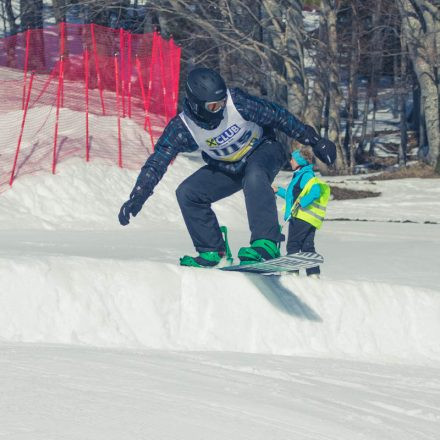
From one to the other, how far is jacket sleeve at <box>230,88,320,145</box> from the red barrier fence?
9281 mm

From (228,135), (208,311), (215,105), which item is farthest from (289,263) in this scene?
(215,105)

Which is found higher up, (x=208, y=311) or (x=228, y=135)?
(x=228, y=135)

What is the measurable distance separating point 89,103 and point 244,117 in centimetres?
1212

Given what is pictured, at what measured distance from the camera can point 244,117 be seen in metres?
7.98

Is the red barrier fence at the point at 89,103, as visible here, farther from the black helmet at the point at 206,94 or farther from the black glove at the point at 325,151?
the black glove at the point at 325,151

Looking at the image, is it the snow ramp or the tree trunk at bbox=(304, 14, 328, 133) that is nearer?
the snow ramp

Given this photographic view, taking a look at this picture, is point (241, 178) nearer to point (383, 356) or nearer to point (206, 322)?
point (206, 322)

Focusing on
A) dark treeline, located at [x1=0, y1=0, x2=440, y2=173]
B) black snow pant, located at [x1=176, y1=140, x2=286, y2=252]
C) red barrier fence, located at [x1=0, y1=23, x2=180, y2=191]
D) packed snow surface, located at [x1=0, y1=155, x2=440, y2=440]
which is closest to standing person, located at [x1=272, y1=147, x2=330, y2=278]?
packed snow surface, located at [x1=0, y1=155, x2=440, y2=440]

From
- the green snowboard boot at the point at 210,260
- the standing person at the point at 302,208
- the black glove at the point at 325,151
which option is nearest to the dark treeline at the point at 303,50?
the standing person at the point at 302,208

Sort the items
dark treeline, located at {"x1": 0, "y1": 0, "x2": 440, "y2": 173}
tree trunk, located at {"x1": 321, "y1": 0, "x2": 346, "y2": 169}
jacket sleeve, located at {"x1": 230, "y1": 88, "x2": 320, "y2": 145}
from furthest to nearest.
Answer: tree trunk, located at {"x1": 321, "y1": 0, "x2": 346, "y2": 169}, dark treeline, located at {"x1": 0, "y1": 0, "x2": 440, "y2": 173}, jacket sleeve, located at {"x1": 230, "y1": 88, "x2": 320, "y2": 145}

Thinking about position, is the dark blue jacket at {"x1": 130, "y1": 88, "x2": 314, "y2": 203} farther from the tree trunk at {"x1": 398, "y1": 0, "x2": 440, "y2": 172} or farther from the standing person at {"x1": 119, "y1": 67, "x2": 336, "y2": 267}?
the tree trunk at {"x1": 398, "y1": 0, "x2": 440, "y2": 172}

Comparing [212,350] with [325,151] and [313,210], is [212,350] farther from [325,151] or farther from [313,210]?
[313,210]

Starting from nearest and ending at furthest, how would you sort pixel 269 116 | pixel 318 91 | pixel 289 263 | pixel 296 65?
pixel 289 263
pixel 269 116
pixel 296 65
pixel 318 91

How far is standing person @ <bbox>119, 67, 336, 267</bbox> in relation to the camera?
7.85 meters
